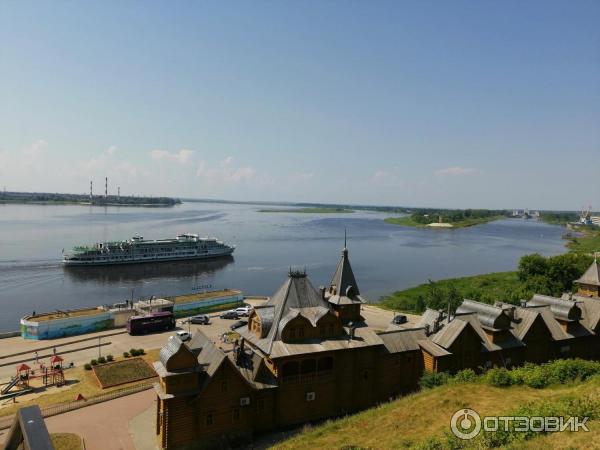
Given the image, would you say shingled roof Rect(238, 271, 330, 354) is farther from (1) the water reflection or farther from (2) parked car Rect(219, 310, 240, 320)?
(1) the water reflection

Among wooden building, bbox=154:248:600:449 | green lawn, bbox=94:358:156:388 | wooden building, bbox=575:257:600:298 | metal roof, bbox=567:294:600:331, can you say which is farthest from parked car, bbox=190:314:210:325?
wooden building, bbox=575:257:600:298

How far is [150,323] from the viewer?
48.1 meters

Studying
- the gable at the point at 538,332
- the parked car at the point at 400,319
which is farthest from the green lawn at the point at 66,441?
the parked car at the point at 400,319

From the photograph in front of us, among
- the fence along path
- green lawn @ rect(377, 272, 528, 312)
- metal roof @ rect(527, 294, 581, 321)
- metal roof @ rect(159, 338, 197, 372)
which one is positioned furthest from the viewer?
green lawn @ rect(377, 272, 528, 312)

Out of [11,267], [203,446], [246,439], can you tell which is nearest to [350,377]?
[246,439]

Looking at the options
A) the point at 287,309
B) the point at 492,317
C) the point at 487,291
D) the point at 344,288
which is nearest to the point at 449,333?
the point at 492,317

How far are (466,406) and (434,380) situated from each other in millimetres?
6227

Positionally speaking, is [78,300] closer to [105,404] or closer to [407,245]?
[105,404]

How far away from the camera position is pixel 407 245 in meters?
150

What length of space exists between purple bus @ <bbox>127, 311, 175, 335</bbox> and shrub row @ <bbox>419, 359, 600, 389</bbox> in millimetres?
31112

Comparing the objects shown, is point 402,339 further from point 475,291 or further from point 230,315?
point 475,291

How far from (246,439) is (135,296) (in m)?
56.0

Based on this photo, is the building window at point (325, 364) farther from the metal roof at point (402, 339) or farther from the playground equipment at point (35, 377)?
the playground equipment at point (35, 377)

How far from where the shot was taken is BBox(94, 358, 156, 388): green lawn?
3378 centimetres
